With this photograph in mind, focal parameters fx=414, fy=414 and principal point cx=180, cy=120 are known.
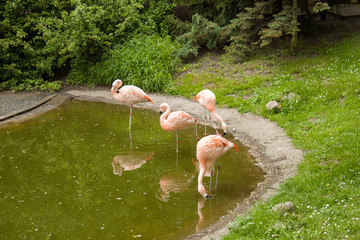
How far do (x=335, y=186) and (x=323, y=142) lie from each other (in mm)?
1889

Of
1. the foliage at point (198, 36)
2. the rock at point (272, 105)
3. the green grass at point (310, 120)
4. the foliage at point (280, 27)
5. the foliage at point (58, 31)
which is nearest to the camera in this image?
the green grass at point (310, 120)

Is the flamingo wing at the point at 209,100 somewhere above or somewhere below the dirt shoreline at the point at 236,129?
above

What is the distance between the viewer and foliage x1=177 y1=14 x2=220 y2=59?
13055mm

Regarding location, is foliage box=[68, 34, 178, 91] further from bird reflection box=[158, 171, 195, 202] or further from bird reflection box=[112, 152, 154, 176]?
bird reflection box=[158, 171, 195, 202]

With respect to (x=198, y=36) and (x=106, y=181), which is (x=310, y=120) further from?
(x=198, y=36)

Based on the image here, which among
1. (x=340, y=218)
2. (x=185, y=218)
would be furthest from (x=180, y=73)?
(x=340, y=218)

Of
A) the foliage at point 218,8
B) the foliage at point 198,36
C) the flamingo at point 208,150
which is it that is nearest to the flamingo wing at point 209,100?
the flamingo at point 208,150

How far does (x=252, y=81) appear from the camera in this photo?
445 inches

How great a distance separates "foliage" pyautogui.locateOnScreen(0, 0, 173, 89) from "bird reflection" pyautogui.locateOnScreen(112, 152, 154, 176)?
5320 mm

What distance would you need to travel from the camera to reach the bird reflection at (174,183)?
7121mm

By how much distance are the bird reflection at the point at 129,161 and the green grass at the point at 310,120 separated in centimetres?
293

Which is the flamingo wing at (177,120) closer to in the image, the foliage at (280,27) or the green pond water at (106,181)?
Answer: the green pond water at (106,181)

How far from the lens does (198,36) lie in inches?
519

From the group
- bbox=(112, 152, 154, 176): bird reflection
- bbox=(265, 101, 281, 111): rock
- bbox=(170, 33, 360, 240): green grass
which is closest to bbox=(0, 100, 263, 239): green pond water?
bbox=(112, 152, 154, 176): bird reflection
